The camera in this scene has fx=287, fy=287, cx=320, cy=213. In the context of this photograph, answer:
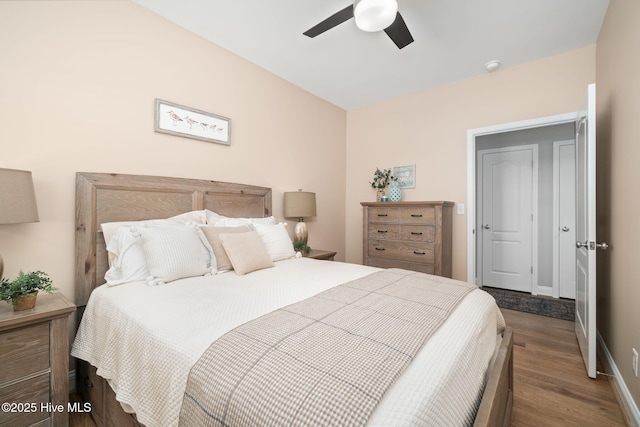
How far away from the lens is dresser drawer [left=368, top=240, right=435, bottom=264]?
3.11 metres

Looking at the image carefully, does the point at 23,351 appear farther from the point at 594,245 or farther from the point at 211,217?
the point at 594,245

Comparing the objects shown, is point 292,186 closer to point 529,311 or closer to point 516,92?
point 516,92

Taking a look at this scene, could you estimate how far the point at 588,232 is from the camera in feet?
6.44

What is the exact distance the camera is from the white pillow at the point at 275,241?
239cm

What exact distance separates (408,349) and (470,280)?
273 cm

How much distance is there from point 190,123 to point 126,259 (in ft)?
4.14

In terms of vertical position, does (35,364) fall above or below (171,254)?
below

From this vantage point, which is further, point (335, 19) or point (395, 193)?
point (395, 193)

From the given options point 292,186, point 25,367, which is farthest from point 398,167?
point 25,367

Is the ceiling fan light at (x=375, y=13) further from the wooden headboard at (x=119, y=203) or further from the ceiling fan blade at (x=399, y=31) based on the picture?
the wooden headboard at (x=119, y=203)

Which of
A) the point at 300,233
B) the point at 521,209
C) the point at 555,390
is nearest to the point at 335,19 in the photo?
the point at 300,233

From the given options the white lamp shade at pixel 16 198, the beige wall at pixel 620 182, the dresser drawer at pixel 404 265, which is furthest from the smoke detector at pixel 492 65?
the white lamp shade at pixel 16 198

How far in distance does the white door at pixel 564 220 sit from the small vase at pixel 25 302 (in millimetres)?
5024

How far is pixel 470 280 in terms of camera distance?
126 inches
